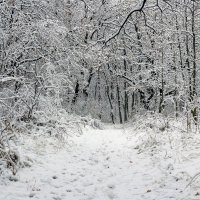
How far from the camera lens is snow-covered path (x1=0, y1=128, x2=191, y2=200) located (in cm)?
672

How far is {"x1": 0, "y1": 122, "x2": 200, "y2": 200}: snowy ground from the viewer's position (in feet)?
22.1

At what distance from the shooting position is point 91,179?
8.02m

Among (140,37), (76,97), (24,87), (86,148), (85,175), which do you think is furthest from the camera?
(76,97)

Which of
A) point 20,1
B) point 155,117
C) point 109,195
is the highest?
point 20,1

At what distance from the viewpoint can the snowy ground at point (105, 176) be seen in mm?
6723

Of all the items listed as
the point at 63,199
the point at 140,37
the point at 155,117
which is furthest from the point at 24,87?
the point at 140,37

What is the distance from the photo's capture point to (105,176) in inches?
327

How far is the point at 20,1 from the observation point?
40.1ft

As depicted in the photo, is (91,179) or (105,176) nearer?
(91,179)

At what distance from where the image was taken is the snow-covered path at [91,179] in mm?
6723

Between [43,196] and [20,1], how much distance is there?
304 inches

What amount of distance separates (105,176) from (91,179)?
1.37 ft

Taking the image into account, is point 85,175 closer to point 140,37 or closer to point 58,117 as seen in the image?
point 58,117

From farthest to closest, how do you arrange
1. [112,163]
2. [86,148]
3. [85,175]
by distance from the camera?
[86,148], [112,163], [85,175]
